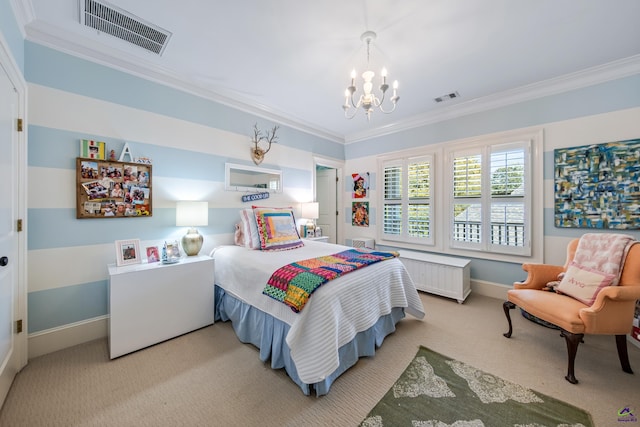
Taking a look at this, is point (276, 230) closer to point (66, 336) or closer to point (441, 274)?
point (66, 336)

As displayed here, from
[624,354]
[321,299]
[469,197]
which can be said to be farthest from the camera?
[469,197]

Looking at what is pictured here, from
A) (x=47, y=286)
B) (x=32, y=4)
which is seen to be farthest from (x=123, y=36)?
(x=47, y=286)

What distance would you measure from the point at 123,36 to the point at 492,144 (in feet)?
14.1

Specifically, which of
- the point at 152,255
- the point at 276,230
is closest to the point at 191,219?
the point at 152,255

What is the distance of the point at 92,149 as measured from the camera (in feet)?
7.45

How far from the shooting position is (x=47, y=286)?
2102 millimetres

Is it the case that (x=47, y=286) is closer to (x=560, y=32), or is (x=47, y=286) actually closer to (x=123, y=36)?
(x=123, y=36)

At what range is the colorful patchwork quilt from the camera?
5.58 feet

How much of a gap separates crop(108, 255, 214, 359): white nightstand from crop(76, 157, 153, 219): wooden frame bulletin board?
54 cm

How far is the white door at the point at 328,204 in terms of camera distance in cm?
507

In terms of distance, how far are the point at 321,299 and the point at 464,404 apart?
3.66ft

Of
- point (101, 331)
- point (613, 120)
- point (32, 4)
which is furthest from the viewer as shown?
point (613, 120)

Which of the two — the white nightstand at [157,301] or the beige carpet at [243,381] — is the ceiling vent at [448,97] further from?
the white nightstand at [157,301]

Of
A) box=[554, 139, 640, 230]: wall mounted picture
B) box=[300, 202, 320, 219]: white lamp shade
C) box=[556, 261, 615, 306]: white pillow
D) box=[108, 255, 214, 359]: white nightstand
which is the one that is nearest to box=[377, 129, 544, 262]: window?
box=[554, 139, 640, 230]: wall mounted picture
